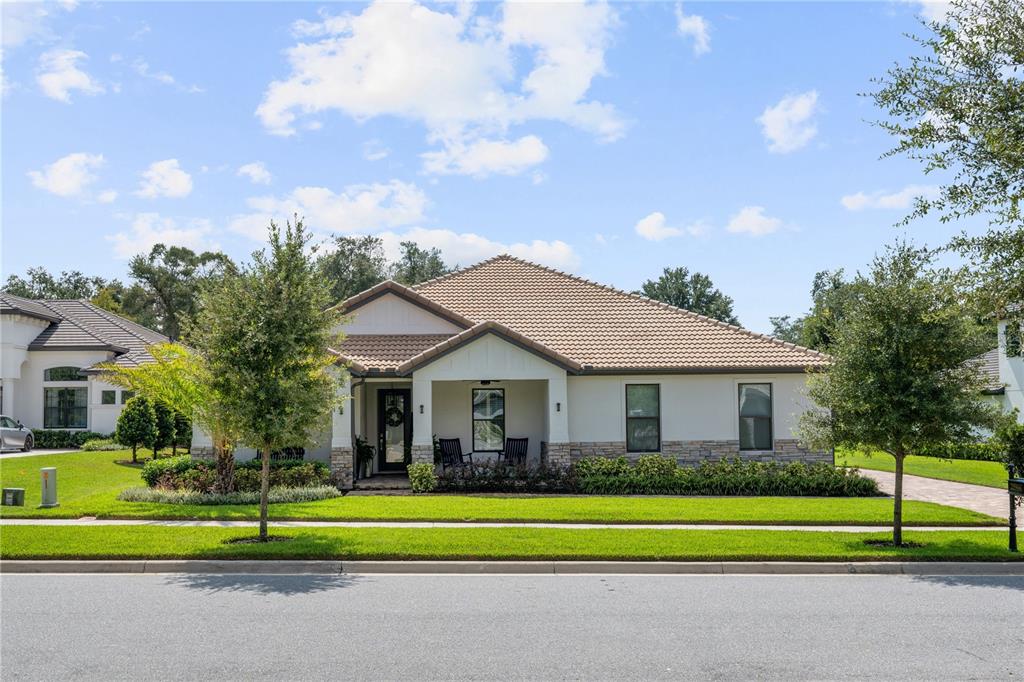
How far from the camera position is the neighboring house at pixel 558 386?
2022cm

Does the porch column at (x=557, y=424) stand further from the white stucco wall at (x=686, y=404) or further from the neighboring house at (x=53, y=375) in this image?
the neighboring house at (x=53, y=375)

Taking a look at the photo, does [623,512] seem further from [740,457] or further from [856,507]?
[740,457]

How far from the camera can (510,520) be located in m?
14.2

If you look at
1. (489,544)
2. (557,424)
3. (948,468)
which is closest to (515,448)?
(557,424)

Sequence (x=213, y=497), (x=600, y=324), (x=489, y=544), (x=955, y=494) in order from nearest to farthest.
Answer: (x=489, y=544) < (x=213, y=497) < (x=955, y=494) < (x=600, y=324)

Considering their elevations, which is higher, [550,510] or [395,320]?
[395,320]

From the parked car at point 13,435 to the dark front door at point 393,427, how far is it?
17.2 m

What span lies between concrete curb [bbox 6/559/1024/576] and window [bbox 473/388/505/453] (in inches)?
439

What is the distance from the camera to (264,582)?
10.2 metres

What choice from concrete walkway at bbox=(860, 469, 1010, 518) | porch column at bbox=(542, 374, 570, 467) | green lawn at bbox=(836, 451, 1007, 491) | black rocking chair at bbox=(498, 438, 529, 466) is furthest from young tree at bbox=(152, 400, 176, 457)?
concrete walkway at bbox=(860, 469, 1010, 518)

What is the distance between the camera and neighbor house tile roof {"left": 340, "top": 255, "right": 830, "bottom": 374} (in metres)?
20.9

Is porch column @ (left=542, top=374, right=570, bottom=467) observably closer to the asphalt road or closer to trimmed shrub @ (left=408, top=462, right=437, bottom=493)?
trimmed shrub @ (left=408, top=462, right=437, bottom=493)

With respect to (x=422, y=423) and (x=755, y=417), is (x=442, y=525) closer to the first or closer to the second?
(x=422, y=423)

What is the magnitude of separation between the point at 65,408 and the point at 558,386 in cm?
2480
